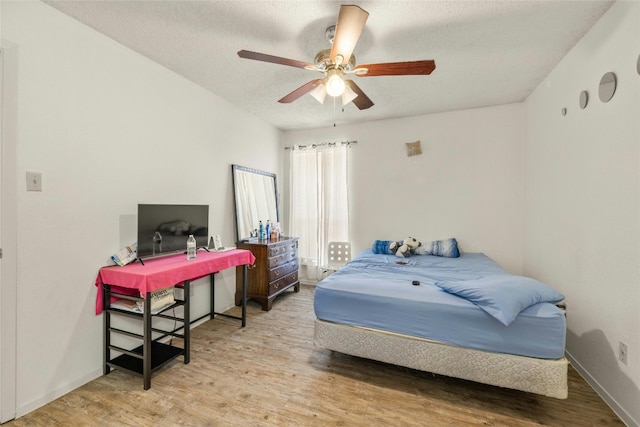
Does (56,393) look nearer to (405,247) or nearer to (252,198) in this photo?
(252,198)

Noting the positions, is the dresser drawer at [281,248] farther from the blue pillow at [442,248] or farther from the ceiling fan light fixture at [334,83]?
the ceiling fan light fixture at [334,83]

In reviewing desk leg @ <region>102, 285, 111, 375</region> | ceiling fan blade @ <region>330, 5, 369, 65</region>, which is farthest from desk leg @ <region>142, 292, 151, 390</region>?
ceiling fan blade @ <region>330, 5, 369, 65</region>

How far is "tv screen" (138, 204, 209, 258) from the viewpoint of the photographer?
2.21 m

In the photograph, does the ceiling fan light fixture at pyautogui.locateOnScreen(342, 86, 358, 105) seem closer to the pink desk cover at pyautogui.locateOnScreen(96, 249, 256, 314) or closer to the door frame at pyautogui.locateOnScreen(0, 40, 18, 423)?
the pink desk cover at pyautogui.locateOnScreen(96, 249, 256, 314)

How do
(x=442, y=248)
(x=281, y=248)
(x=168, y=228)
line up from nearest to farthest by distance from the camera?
(x=168, y=228), (x=442, y=248), (x=281, y=248)

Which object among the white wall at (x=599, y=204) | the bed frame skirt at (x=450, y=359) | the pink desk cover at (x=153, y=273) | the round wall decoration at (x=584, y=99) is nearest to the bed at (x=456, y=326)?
the bed frame skirt at (x=450, y=359)

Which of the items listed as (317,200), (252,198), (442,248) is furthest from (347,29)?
(317,200)

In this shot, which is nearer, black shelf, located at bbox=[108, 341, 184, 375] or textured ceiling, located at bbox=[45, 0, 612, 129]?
textured ceiling, located at bbox=[45, 0, 612, 129]

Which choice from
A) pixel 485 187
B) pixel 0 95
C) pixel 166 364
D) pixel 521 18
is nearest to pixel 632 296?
pixel 521 18

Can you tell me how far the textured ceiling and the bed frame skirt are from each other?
2.28 meters

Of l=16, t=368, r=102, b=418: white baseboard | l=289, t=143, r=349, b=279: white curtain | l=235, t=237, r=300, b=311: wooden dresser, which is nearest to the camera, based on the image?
l=16, t=368, r=102, b=418: white baseboard

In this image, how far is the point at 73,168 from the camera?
195 cm

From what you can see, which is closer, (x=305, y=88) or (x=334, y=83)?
(x=334, y=83)

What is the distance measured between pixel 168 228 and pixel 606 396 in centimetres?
352
